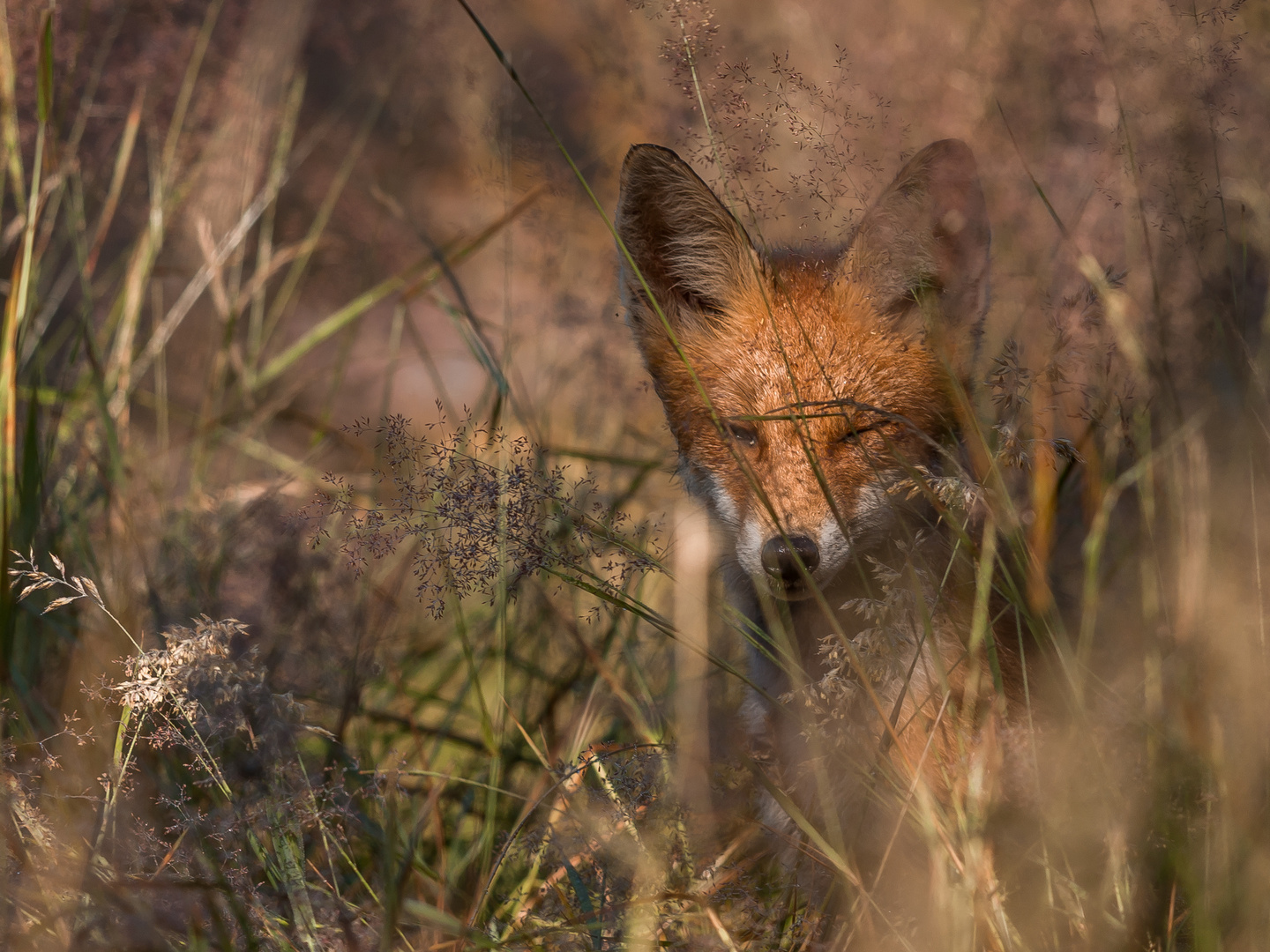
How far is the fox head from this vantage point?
7.20ft

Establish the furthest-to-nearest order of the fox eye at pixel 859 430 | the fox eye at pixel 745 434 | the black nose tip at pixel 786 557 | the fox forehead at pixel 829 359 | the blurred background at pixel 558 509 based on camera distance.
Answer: the fox eye at pixel 745 434, the fox forehead at pixel 829 359, the black nose tip at pixel 786 557, the fox eye at pixel 859 430, the blurred background at pixel 558 509

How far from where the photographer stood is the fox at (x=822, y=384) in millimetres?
2137

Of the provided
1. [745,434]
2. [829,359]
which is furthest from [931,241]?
[745,434]

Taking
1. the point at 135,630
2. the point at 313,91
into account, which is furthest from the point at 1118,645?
the point at 313,91

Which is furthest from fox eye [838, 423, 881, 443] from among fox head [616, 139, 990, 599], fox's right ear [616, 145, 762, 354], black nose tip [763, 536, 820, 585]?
fox's right ear [616, 145, 762, 354]

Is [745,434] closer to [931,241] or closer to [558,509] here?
[931,241]

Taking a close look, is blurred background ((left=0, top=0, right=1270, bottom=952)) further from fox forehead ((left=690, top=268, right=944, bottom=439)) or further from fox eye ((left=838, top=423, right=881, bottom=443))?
fox eye ((left=838, top=423, right=881, bottom=443))

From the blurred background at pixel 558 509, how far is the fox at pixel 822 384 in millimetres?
168

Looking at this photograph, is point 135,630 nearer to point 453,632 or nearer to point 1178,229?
point 453,632

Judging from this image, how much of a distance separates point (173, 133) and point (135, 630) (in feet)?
6.15

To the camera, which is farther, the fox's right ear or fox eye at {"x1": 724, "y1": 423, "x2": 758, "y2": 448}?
fox eye at {"x1": 724, "y1": 423, "x2": 758, "y2": 448}

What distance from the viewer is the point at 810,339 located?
2225mm

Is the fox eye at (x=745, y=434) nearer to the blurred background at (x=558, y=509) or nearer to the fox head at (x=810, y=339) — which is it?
the fox head at (x=810, y=339)

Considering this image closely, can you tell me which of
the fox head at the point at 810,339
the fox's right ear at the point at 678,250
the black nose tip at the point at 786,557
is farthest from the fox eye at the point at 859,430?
the fox's right ear at the point at 678,250
